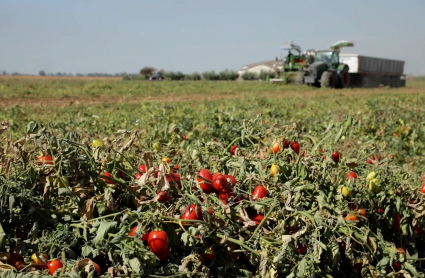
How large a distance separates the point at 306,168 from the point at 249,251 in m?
0.68

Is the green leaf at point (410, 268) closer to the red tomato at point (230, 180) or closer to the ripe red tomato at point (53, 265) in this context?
the red tomato at point (230, 180)

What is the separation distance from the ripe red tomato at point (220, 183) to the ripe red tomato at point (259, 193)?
0.15 metres

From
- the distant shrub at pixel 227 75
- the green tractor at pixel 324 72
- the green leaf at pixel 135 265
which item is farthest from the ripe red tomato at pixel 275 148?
the distant shrub at pixel 227 75

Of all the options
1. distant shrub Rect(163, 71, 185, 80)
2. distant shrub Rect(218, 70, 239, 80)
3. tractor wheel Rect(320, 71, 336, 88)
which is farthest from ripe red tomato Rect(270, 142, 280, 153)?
distant shrub Rect(218, 70, 239, 80)

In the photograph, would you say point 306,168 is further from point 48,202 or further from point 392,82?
point 392,82

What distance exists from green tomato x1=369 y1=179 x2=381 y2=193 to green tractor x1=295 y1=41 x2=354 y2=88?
22307mm

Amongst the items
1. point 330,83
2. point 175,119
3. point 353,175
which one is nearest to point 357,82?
point 330,83

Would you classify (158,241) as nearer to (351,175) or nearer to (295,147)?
(295,147)

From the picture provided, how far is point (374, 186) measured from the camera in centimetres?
287

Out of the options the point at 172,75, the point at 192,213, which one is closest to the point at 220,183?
the point at 192,213

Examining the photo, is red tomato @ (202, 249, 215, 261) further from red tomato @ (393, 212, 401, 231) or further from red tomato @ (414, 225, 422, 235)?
red tomato @ (414, 225, 422, 235)

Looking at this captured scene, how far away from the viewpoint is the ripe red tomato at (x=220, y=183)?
2398mm

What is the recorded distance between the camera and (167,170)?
2.37 meters

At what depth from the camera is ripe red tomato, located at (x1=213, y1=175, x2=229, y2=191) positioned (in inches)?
94.4
